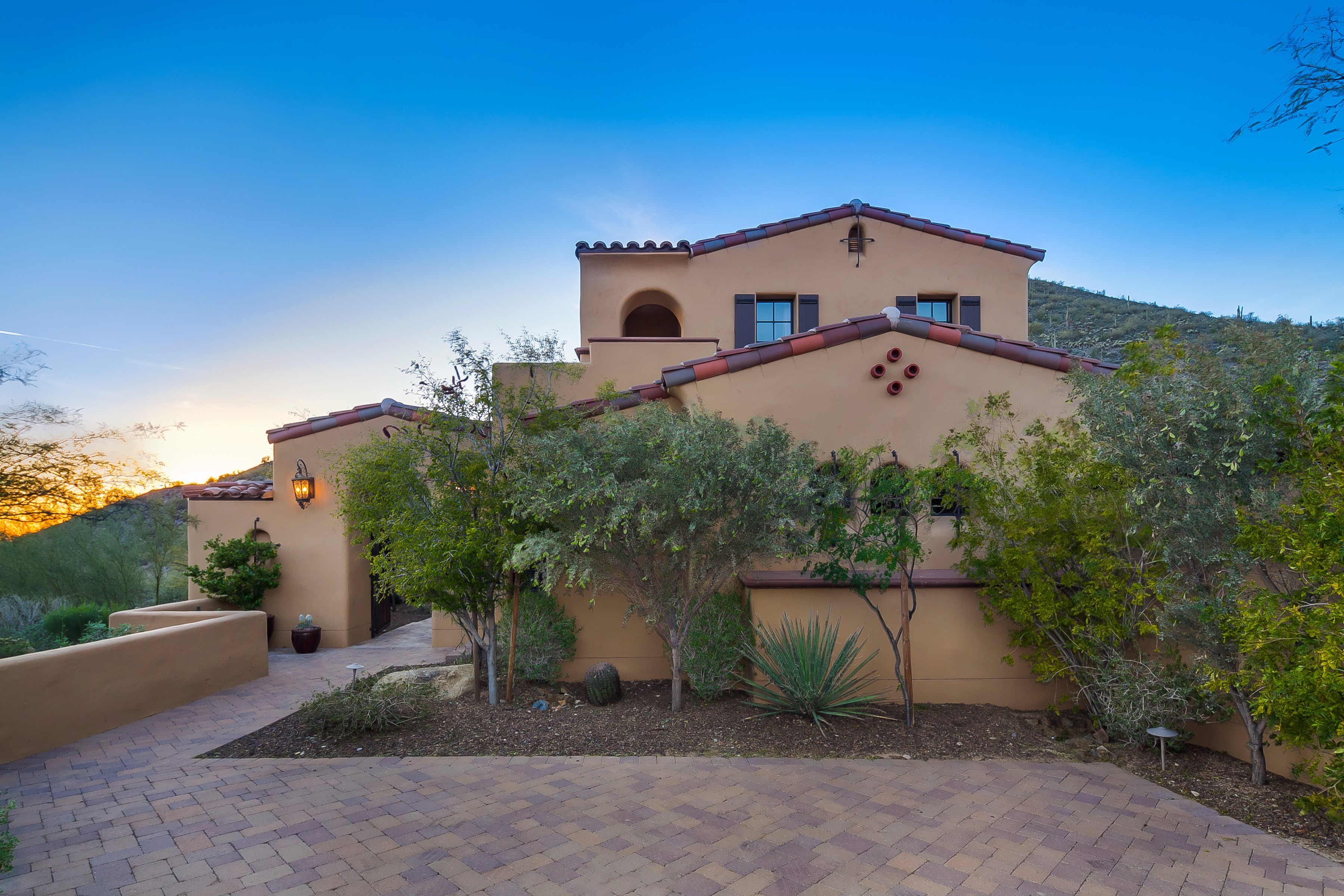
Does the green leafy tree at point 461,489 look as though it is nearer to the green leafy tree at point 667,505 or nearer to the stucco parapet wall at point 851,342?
the green leafy tree at point 667,505

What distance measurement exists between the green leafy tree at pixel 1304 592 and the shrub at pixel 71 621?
1523 cm

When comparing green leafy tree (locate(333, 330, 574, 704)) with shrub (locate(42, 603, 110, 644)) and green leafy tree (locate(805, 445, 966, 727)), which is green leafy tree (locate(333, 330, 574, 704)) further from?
shrub (locate(42, 603, 110, 644))

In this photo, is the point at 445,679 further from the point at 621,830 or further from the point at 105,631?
the point at 105,631

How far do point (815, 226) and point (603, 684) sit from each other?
1064cm

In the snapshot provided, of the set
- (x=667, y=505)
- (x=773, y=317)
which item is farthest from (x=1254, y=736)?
(x=773, y=317)

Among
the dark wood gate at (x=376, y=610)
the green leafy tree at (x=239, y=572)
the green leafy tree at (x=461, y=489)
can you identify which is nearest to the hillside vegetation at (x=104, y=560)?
the green leafy tree at (x=239, y=572)

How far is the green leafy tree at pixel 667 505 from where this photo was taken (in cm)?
612

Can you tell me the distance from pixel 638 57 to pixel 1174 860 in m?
13.4

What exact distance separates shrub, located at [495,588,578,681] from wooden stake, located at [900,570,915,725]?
13.5 feet

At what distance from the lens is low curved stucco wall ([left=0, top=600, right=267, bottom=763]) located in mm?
6113

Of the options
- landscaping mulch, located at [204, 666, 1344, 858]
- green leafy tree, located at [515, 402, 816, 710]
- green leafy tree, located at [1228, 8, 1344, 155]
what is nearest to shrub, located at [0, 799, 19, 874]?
landscaping mulch, located at [204, 666, 1344, 858]

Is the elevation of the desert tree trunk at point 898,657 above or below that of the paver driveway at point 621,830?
above

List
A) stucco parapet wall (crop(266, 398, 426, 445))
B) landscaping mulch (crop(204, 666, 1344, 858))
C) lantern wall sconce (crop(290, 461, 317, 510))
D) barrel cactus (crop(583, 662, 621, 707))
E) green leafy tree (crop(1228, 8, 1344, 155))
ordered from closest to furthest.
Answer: green leafy tree (crop(1228, 8, 1344, 155)) → landscaping mulch (crop(204, 666, 1344, 858)) → barrel cactus (crop(583, 662, 621, 707)) → lantern wall sconce (crop(290, 461, 317, 510)) → stucco parapet wall (crop(266, 398, 426, 445))

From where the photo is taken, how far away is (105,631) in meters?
8.94
